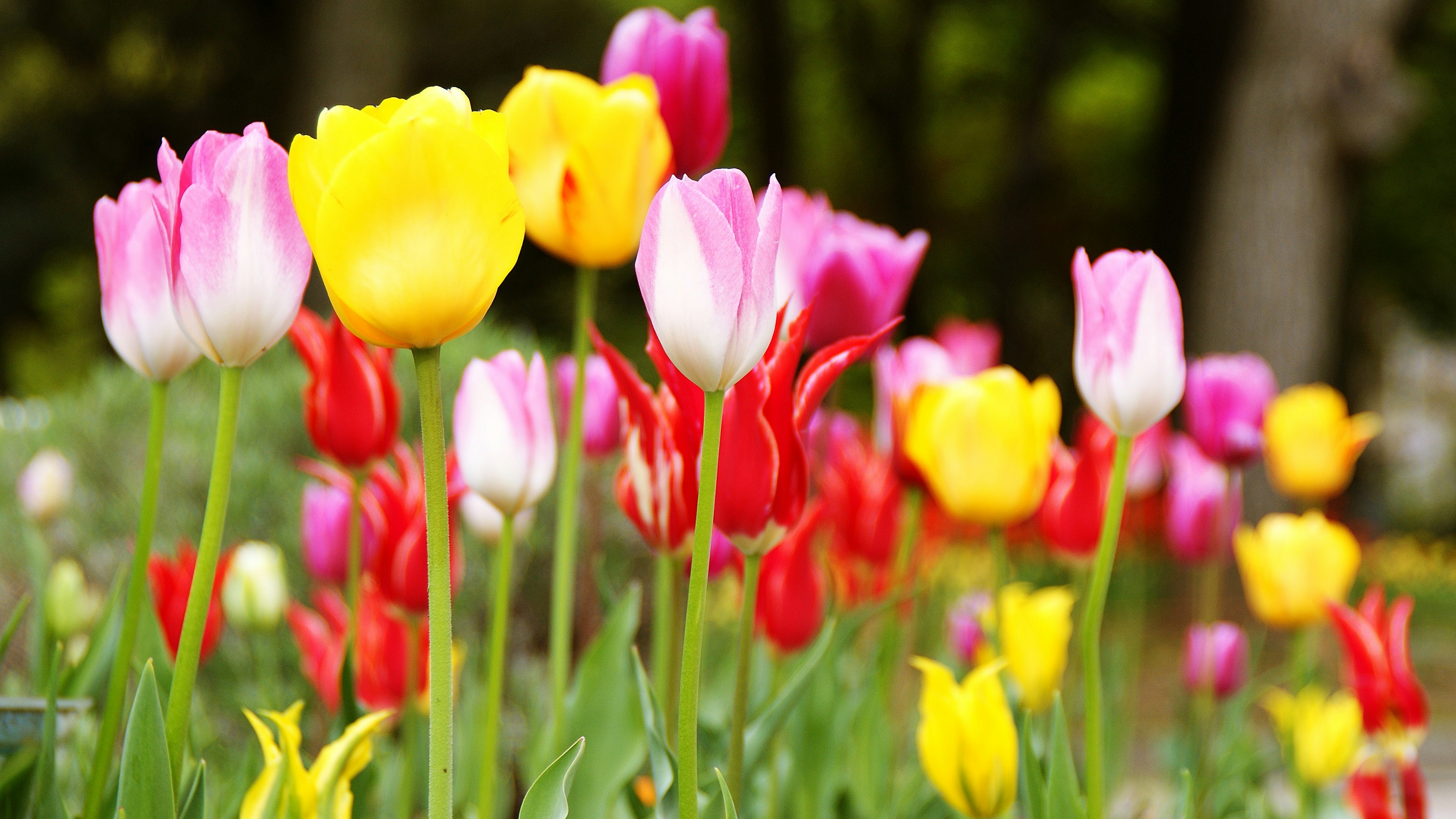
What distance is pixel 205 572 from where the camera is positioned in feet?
2.39

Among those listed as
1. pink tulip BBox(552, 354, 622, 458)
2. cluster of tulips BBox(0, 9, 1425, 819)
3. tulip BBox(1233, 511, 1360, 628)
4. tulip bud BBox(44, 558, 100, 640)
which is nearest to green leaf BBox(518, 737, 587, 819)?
cluster of tulips BBox(0, 9, 1425, 819)

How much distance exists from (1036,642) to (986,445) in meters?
0.26

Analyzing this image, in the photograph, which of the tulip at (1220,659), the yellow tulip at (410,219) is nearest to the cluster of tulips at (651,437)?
the yellow tulip at (410,219)

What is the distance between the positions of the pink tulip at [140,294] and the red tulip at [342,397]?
0.81 feet

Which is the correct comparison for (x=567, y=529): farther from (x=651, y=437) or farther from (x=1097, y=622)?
(x=1097, y=622)

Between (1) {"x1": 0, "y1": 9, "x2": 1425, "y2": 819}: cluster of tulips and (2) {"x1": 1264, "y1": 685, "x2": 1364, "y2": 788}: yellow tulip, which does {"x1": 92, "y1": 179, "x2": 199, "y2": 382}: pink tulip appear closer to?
(1) {"x1": 0, "y1": 9, "x2": 1425, "y2": 819}: cluster of tulips

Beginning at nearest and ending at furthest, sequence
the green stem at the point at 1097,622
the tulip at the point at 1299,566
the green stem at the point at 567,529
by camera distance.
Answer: the green stem at the point at 1097,622 → the green stem at the point at 567,529 → the tulip at the point at 1299,566

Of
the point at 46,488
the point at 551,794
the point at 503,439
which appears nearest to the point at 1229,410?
the point at 503,439

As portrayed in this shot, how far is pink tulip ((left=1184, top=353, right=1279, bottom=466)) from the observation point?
5.19 ft

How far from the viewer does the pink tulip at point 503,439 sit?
0.91 meters

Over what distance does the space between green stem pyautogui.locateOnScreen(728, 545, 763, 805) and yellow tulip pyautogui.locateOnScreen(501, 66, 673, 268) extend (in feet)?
1.16

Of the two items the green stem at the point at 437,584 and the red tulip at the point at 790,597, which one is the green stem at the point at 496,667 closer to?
the green stem at the point at 437,584

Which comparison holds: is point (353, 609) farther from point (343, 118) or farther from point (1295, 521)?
point (1295, 521)

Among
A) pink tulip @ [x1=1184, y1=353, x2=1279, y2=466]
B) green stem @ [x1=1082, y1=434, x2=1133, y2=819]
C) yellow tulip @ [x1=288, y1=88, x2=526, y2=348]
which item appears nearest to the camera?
yellow tulip @ [x1=288, y1=88, x2=526, y2=348]
